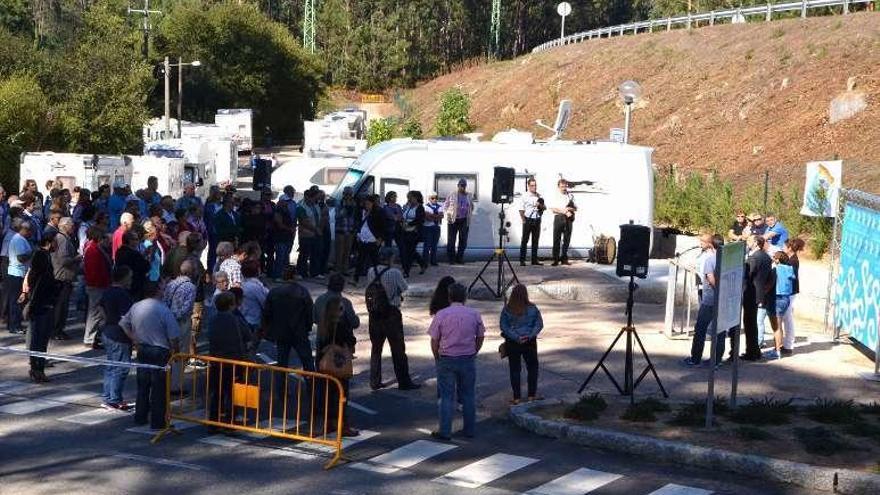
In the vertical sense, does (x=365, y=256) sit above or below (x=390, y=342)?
above

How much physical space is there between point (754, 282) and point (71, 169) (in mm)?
21944

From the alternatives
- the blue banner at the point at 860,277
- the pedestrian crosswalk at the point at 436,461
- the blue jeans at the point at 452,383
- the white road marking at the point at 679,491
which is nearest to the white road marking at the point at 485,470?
the pedestrian crosswalk at the point at 436,461

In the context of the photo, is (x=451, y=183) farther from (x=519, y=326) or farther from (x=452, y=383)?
(x=452, y=383)

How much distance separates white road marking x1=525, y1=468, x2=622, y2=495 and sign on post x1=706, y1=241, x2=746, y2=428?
1.62m

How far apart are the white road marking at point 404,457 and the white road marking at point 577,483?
4.54 feet

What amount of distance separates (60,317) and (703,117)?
37837 millimetres

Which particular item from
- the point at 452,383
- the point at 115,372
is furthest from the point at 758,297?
the point at 115,372

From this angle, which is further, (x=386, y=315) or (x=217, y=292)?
(x=386, y=315)

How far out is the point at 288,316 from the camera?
14070 millimetres

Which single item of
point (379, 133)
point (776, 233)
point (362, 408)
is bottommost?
point (362, 408)

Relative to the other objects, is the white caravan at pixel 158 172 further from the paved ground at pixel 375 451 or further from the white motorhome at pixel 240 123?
the white motorhome at pixel 240 123

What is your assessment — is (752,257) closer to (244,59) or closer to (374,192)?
(374,192)

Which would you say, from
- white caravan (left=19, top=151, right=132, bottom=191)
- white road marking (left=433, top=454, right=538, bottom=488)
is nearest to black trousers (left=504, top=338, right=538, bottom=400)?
white road marking (left=433, top=454, right=538, bottom=488)

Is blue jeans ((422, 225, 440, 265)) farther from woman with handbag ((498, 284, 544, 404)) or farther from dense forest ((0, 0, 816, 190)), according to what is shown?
dense forest ((0, 0, 816, 190))
